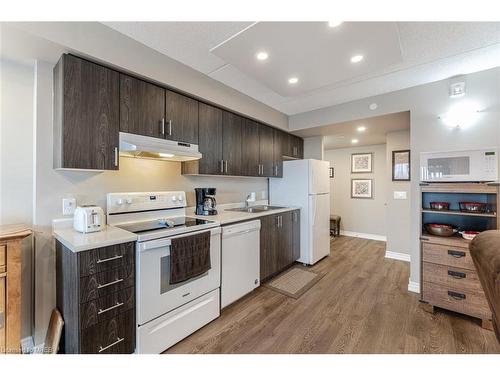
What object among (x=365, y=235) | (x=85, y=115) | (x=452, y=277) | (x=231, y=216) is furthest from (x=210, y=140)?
(x=365, y=235)

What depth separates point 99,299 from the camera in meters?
1.39

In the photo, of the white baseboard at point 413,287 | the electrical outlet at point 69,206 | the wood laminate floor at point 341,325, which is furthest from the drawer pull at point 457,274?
the electrical outlet at point 69,206

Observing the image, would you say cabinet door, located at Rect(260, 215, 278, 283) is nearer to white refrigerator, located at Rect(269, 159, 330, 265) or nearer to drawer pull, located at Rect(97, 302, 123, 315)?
white refrigerator, located at Rect(269, 159, 330, 265)

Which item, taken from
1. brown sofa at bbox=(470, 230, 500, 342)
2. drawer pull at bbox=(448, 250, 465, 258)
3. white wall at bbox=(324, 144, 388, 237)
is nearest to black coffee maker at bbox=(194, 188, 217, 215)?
brown sofa at bbox=(470, 230, 500, 342)

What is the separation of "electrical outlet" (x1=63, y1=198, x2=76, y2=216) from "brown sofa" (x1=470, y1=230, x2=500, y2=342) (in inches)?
97.4

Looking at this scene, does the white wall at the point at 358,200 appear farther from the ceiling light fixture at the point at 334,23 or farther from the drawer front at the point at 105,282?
the drawer front at the point at 105,282

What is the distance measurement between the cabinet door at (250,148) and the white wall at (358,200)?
10.4 ft

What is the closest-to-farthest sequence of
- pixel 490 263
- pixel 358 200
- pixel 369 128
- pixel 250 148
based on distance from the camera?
1. pixel 490 263
2. pixel 250 148
3. pixel 369 128
4. pixel 358 200

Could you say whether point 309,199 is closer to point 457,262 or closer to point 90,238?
point 457,262

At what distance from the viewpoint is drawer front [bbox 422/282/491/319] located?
6.57ft

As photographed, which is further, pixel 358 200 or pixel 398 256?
pixel 358 200

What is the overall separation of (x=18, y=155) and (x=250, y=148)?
7.67 ft
